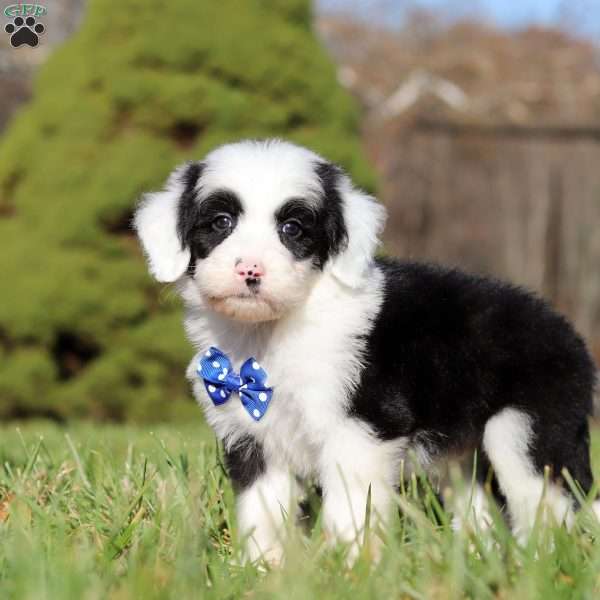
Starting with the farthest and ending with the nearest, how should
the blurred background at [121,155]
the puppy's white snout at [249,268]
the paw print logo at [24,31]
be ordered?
the blurred background at [121,155], the paw print logo at [24,31], the puppy's white snout at [249,268]

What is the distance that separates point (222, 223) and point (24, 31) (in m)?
3.33

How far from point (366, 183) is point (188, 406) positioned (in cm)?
278

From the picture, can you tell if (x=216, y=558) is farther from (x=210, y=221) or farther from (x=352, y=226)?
(x=352, y=226)

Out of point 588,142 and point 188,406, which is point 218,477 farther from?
point 588,142

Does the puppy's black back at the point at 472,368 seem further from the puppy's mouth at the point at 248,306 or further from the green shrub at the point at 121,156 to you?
the green shrub at the point at 121,156

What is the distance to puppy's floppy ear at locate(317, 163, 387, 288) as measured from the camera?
12.1 ft

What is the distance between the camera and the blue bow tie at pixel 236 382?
368 centimetres

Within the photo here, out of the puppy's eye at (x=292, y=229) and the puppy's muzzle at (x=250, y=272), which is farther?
the puppy's eye at (x=292, y=229)

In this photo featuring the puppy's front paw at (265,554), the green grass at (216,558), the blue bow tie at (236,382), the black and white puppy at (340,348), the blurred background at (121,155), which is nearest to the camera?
the green grass at (216,558)

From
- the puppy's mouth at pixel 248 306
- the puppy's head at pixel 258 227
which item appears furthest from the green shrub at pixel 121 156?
the puppy's mouth at pixel 248 306

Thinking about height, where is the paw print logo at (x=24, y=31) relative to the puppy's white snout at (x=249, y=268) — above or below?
above

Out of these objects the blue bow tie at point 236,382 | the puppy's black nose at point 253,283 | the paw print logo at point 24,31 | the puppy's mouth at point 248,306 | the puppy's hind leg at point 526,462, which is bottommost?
the puppy's hind leg at point 526,462

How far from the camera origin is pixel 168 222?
3830 mm

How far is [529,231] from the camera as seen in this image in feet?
43.4
